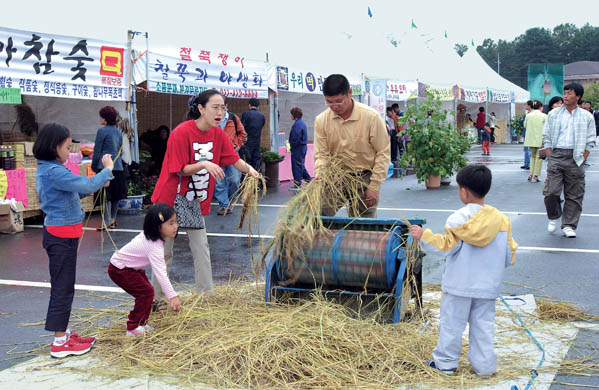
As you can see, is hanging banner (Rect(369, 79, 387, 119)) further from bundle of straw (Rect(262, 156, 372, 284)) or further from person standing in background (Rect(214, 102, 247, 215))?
bundle of straw (Rect(262, 156, 372, 284))

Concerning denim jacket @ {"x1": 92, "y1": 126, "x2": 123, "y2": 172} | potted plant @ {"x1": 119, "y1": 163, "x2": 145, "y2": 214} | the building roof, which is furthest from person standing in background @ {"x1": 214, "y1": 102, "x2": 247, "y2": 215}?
the building roof

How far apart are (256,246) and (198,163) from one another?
135 inches

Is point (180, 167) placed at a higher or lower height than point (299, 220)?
higher

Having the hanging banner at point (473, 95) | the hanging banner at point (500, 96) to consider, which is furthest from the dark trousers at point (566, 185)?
the hanging banner at point (500, 96)

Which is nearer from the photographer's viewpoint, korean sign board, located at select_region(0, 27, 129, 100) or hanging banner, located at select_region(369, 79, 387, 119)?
korean sign board, located at select_region(0, 27, 129, 100)

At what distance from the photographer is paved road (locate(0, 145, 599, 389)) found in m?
5.34

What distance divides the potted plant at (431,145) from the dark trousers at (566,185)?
585 cm

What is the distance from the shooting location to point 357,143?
5516 millimetres

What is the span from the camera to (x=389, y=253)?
15.5 feet

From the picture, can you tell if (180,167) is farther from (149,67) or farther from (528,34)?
(528,34)

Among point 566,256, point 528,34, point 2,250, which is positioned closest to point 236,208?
point 2,250

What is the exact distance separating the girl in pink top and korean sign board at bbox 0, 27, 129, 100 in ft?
19.8

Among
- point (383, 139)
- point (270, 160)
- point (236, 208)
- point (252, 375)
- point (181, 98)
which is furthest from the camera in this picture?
point (181, 98)

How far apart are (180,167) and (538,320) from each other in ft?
10.2
